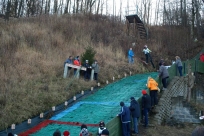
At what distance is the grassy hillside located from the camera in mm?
11391

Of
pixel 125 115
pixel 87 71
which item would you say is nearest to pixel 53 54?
pixel 87 71

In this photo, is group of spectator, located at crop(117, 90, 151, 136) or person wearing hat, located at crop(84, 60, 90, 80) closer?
group of spectator, located at crop(117, 90, 151, 136)

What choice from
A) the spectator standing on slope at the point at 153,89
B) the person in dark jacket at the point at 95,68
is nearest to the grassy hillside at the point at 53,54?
the person in dark jacket at the point at 95,68

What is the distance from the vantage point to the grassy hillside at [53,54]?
1139 cm

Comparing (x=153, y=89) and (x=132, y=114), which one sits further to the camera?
(x=153, y=89)

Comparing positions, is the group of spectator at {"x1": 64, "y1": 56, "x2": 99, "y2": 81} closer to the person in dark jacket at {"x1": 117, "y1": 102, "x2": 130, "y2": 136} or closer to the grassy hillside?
the grassy hillside

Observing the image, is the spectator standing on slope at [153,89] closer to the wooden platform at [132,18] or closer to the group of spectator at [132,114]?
the group of spectator at [132,114]

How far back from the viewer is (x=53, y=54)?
18562mm

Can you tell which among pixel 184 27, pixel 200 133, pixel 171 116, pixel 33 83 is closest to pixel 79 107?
pixel 33 83

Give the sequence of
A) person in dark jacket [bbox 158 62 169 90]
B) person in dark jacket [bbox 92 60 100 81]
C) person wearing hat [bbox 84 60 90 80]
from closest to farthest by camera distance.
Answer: person in dark jacket [bbox 158 62 169 90]
person wearing hat [bbox 84 60 90 80]
person in dark jacket [bbox 92 60 100 81]

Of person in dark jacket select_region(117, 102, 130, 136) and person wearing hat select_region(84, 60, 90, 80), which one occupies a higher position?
person wearing hat select_region(84, 60, 90, 80)

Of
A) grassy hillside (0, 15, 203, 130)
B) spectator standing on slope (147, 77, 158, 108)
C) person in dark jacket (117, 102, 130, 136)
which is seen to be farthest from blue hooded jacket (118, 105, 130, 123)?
grassy hillside (0, 15, 203, 130)

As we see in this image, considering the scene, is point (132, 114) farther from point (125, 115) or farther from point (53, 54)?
point (53, 54)

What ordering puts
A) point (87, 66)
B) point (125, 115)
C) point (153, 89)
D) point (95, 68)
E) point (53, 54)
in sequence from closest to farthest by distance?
point (125, 115) < point (153, 89) < point (87, 66) < point (95, 68) < point (53, 54)
